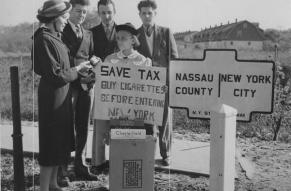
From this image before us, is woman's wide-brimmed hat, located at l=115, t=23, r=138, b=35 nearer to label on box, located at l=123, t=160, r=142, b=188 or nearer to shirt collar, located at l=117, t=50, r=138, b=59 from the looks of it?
shirt collar, located at l=117, t=50, r=138, b=59

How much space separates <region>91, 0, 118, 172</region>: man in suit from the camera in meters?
4.20

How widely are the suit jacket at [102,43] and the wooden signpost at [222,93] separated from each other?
539 mm

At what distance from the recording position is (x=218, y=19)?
4.12 metres

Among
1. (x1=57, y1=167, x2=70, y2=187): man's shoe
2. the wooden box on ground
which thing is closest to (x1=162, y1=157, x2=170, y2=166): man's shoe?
the wooden box on ground

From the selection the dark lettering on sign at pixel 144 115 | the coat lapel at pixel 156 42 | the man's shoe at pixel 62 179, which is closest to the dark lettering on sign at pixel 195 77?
the coat lapel at pixel 156 42

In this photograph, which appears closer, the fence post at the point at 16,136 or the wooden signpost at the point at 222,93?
the wooden signpost at the point at 222,93

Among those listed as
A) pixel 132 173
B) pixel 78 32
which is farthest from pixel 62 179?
pixel 78 32

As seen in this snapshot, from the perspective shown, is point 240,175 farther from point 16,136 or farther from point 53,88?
point 16,136

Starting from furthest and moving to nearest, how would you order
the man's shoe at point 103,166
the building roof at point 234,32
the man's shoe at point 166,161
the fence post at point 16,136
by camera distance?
the man's shoe at point 103,166, the man's shoe at point 166,161, the fence post at point 16,136, the building roof at point 234,32

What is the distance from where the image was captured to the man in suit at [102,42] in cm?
420

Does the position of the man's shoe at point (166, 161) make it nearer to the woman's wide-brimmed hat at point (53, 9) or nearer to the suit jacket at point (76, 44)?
the suit jacket at point (76, 44)

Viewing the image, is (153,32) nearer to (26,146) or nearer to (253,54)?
(253,54)

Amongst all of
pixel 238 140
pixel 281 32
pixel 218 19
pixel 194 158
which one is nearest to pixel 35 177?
pixel 194 158

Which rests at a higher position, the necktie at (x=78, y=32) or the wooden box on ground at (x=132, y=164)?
the necktie at (x=78, y=32)
